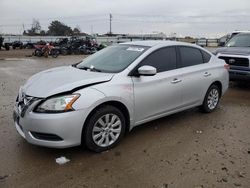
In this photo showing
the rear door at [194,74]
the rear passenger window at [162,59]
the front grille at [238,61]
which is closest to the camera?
the rear passenger window at [162,59]

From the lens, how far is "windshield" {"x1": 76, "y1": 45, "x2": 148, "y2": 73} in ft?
14.8

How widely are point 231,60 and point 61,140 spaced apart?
6818mm

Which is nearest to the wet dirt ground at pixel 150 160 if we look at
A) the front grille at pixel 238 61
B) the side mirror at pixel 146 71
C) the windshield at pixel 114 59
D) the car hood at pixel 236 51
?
the side mirror at pixel 146 71

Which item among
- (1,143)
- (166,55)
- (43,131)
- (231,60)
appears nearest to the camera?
(43,131)

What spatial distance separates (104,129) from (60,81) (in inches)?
37.3

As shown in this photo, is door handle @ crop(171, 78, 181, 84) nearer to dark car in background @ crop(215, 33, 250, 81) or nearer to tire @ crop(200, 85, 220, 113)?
tire @ crop(200, 85, 220, 113)

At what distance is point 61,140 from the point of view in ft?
12.0

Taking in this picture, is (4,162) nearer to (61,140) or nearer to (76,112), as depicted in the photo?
(61,140)

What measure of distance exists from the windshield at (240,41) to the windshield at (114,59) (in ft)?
19.3

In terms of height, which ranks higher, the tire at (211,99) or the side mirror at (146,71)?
the side mirror at (146,71)

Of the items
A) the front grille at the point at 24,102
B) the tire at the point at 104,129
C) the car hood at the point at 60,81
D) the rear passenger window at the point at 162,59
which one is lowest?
the tire at the point at 104,129

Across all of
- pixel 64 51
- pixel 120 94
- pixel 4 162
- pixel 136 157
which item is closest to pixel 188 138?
pixel 136 157

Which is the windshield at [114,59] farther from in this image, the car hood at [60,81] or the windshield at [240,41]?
the windshield at [240,41]

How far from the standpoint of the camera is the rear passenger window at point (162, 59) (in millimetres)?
4684
